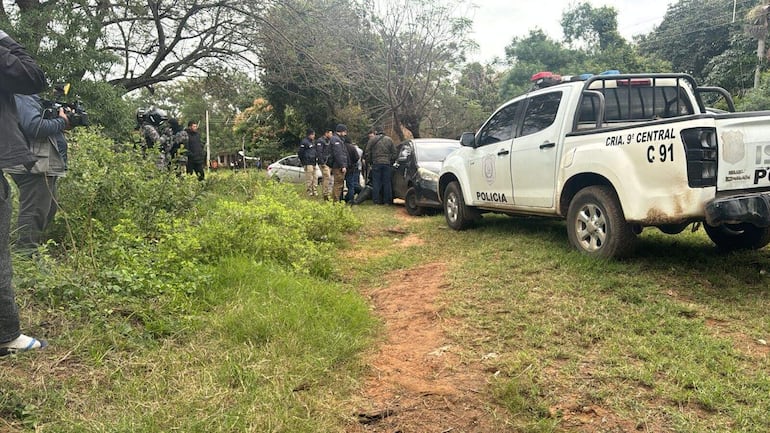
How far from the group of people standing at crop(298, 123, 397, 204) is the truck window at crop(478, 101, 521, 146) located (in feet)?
13.1

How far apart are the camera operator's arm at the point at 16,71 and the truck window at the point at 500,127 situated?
4.70 meters

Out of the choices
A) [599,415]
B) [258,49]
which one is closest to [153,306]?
[599,415]

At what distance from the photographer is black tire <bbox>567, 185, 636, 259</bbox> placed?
13.9 ft

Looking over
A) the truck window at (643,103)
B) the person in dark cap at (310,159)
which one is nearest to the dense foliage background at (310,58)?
the person in dark cap at (310,159)

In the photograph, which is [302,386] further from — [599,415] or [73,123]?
[73,123]

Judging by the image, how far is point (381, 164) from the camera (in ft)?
34.4

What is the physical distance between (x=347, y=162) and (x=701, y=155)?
7.55 m

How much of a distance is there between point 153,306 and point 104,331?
0.37 m

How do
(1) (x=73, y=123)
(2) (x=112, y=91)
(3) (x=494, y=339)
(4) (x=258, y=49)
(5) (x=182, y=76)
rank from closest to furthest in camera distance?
(3) (x=494, y=339) → (1) (x=73, y=123) → (2) (x=112, y=91) → (4) (x=258, y=49) → (5) (x=182, y=76)

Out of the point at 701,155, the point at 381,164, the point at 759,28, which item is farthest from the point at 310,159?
the point at 759,28

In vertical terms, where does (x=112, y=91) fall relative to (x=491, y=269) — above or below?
above

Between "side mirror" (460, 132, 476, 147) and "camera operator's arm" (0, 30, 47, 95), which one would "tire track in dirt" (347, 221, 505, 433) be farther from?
"side mirror" (460, 132, 476, 147)

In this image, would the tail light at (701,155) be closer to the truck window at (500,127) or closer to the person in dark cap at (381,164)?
the truck window at (500,127)

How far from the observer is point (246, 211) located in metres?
4.96
